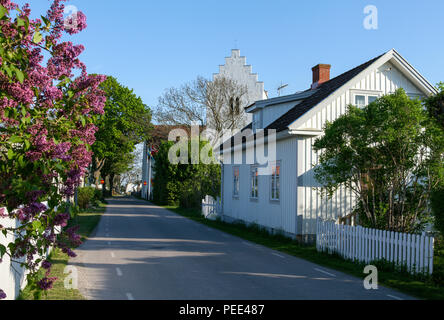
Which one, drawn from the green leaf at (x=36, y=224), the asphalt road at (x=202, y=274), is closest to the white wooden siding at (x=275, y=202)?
the asphalt road at (x=202, y=274)

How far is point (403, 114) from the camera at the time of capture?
1255 centimetres

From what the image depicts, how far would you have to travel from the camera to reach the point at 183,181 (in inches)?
1820

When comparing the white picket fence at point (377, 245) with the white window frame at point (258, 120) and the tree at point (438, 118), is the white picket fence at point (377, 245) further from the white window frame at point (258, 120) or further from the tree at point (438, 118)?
the white window frame at point (258, 120)

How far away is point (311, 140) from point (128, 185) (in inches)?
4570

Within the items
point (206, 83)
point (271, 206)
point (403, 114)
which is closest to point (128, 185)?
point (206, 83)

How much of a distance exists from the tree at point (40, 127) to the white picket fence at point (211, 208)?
24544 mm

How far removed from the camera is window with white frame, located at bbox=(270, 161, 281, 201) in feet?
62.1

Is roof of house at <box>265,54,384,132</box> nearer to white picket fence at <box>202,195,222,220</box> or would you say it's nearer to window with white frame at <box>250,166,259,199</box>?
window with white frame at <box>250,166,259,199</box>

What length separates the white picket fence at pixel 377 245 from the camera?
10.6 metres

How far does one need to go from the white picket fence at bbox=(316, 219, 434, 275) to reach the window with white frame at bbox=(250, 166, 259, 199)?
7113 millimetres

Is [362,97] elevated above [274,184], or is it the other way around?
[362,97]

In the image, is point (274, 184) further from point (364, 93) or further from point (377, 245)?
point (377, 245)

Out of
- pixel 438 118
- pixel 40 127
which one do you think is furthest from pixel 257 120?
pixel 40 127

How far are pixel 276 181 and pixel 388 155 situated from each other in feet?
21.4
